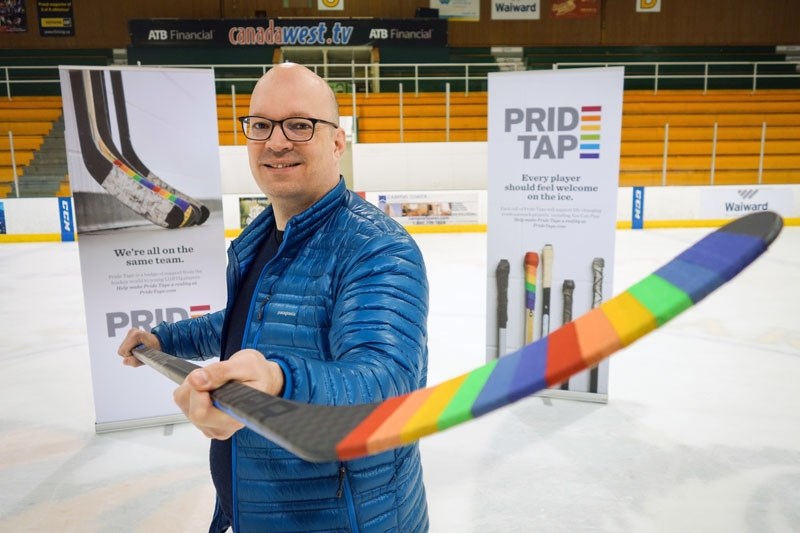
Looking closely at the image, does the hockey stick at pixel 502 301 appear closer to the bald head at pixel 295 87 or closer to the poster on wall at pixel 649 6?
the bald head at pixel 295 87

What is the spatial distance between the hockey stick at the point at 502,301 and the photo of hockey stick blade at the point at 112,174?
188 centimetres

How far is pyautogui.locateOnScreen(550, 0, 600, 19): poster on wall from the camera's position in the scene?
50.8 feet

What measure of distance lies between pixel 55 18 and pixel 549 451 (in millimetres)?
16152

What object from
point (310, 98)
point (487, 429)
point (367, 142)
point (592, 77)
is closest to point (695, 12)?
point (367, 142)

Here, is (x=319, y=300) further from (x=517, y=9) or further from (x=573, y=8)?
(x=573, y=8)

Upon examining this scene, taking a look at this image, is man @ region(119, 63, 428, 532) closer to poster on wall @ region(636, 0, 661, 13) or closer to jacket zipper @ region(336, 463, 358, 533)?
jacket zipper @ region(336, 463, 358, 533)

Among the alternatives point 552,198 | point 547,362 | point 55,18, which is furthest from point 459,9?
point 547,362

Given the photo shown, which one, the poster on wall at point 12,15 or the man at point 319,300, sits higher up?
the poster on wall at point 12,15

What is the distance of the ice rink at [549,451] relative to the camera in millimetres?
2496

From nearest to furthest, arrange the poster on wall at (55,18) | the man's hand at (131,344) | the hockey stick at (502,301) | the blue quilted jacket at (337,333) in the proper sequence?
the blue quilted jacket at (337,333)
the man's hand at (131,344)
the hockey stick at (502,301)
the poster on wall at (55,18)

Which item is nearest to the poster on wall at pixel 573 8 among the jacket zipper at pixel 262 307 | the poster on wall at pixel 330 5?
the poster on wall at pixel 330 5

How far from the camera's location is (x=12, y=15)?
14.3 meters

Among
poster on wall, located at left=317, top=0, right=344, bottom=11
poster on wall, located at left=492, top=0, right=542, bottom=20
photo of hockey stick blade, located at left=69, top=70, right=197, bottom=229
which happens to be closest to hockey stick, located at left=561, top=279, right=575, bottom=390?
photo of hockey stick blade, located at left=69, top=70, right=197, bottom=229

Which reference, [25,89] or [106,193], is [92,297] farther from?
[25,89]
